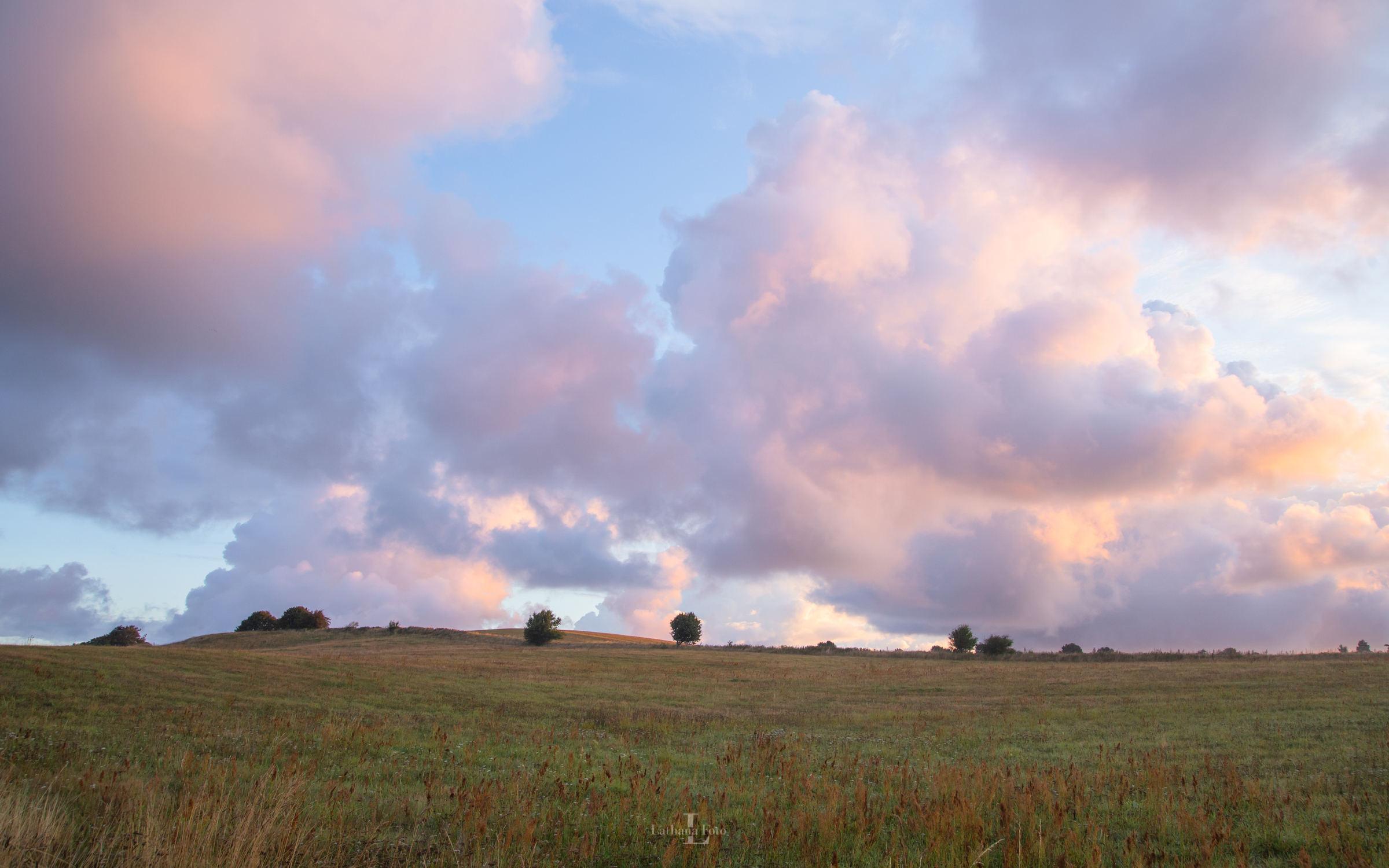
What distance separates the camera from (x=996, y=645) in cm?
9931

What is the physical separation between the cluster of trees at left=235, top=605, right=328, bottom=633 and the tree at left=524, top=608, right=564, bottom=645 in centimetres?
3789

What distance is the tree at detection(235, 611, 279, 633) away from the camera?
388 ft

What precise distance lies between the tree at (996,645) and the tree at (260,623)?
377 feet

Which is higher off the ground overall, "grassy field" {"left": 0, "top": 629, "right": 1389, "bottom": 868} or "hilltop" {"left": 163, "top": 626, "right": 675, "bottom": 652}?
"grassy field" {"left": 0, "top": 629, "right": 1389, "bottom": 868}

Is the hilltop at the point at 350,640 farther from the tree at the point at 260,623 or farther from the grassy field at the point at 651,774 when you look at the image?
A: the grassy field at the point at 651,774

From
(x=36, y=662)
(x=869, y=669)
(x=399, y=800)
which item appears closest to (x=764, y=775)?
(x=399, y=800)

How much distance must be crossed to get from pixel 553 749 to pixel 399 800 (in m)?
5.04

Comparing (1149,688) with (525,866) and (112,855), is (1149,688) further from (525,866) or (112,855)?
(112,855)

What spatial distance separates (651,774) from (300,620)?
12383cm

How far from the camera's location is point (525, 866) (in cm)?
716

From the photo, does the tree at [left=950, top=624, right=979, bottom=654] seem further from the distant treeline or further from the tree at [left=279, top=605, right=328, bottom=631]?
the tree at [left=279, top=605, right=328, bottom=631]

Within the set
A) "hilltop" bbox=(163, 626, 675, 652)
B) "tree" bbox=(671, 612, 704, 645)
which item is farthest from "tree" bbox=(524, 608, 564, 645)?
"tree" bbox=(671, 612, 704, 645)

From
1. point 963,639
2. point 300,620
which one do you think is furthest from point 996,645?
point 300,620

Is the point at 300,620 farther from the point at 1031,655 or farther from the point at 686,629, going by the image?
the point at 1031,655
